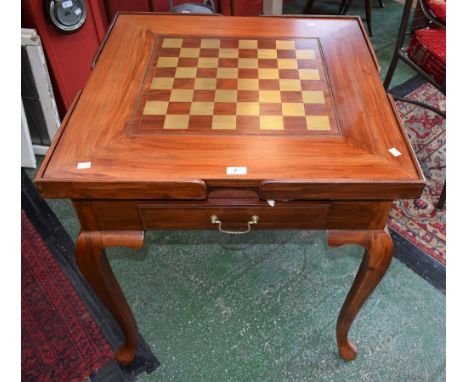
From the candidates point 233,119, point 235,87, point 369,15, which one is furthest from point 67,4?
point 369,15

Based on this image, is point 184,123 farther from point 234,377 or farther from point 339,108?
point 234,377

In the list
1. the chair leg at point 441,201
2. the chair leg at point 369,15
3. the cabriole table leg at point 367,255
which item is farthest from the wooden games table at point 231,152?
the chair leg at point 369,15

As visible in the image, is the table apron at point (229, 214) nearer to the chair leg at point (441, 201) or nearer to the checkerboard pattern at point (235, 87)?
the checkerboard pattern at point (235, 87)

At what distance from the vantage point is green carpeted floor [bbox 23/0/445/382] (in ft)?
5.13

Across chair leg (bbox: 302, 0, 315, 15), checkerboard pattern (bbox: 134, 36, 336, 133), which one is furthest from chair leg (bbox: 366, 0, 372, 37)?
checkerboard pattern (bbox: 134, 36, 336, 133)

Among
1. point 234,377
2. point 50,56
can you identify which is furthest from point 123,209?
point 50,56

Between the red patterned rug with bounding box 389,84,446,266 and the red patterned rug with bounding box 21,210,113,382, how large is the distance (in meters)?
1.39

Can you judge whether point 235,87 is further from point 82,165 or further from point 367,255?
point 367,255

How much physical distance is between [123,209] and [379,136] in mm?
687

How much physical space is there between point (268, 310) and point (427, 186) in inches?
43.1

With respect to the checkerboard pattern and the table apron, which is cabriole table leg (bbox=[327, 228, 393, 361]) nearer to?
the table apron

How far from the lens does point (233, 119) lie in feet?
3.96

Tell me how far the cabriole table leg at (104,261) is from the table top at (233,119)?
6.3 inches

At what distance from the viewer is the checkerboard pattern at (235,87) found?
1.20 metres
